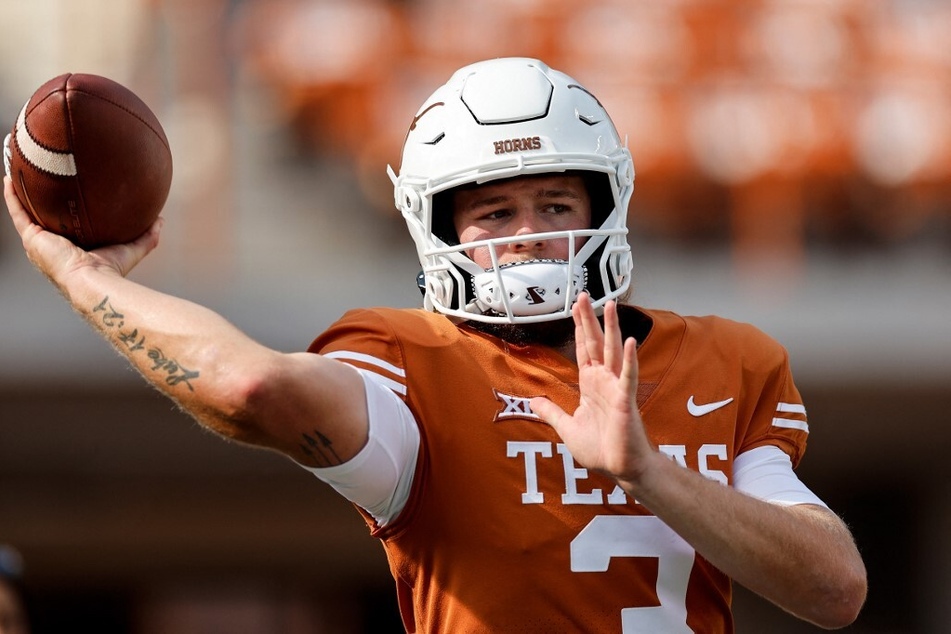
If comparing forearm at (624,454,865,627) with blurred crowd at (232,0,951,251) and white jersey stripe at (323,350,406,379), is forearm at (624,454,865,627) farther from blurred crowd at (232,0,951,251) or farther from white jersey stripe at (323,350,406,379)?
blurred crowd at (232,0,951,251)

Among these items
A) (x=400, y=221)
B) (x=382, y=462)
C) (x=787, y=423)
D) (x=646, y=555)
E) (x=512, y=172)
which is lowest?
(x=400, y=221)

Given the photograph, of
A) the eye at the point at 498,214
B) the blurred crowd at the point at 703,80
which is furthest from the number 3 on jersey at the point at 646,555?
the blurred crowd at the point at 703,80

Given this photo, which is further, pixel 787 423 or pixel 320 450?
pixel 787 423

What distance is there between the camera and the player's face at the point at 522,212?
2.98 m

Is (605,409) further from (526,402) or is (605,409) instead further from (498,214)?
(498,214)

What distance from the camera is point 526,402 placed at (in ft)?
9.18

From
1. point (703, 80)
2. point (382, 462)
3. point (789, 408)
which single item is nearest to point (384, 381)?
point (382, 462)

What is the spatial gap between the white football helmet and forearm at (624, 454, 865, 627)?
520 millimetres

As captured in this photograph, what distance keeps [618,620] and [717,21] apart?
23.3 ft

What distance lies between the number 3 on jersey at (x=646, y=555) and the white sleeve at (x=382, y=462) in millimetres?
335

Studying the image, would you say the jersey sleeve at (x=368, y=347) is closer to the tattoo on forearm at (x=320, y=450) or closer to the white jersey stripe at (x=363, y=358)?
the white jersey stripe at (x=363, y=358)

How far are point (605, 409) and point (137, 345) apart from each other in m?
0.80

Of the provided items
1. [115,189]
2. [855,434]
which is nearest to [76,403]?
[855,434]

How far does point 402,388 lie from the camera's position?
8.96ft
